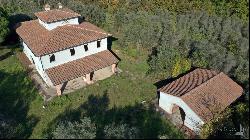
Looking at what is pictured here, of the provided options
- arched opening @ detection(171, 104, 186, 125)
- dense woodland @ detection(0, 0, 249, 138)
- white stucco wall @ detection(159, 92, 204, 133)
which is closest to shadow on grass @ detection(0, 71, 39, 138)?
dense woodland @ detection(0, 0, 249, 138)

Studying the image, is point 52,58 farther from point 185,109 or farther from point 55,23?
point 185,109

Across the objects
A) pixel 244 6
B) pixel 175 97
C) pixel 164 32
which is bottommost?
pixel 175 97

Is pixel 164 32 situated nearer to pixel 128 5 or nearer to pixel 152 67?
pixel 152 67

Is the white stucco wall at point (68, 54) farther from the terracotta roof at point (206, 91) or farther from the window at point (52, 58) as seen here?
the terracotta roof at point (206, 91)

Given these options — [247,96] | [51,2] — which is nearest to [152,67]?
[247,96]

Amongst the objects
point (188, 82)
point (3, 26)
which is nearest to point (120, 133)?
point (188, 82)

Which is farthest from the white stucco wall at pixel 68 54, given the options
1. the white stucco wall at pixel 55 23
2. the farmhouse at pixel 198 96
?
the farmhouse at pixel 198 96
